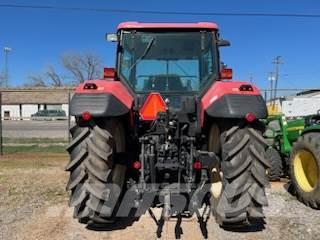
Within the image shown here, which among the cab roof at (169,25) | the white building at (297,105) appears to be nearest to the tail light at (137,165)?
the cab roof at (169,25)

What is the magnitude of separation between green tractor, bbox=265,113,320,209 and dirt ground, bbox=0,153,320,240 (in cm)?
22

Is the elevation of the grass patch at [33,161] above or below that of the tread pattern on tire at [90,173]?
below

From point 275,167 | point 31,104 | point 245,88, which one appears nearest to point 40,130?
point 275,167

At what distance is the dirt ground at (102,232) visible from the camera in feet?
16.1

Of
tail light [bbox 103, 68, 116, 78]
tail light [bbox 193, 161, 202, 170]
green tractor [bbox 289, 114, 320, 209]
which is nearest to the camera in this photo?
tail light [bbox 193, 161, 202, 170]

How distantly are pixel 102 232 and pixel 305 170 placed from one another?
3.52 metres

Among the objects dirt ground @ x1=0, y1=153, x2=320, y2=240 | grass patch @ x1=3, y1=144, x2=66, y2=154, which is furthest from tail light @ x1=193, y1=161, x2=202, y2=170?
grass patch @ x1=3, y1=144, x2=66, y2=154

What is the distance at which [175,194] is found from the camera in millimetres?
5055

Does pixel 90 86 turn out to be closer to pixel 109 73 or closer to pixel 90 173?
pixel 90 173

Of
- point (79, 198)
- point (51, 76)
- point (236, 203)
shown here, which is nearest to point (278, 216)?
point (236, 203)

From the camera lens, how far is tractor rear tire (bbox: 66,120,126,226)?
4719mm

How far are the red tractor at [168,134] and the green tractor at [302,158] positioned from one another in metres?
1.30

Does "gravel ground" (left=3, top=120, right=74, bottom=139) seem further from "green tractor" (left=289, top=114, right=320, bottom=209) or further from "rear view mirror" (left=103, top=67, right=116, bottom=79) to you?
"green tractor" (left=289, top=114, right=320, bottom=209)

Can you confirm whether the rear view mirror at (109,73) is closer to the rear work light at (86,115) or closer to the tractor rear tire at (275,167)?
the rear work light at (86,115)
